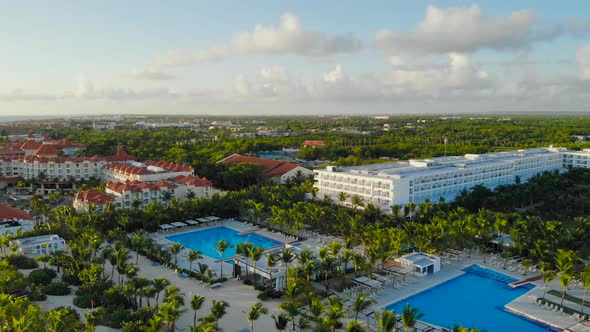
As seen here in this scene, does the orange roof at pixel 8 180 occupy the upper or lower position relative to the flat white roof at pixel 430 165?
lower

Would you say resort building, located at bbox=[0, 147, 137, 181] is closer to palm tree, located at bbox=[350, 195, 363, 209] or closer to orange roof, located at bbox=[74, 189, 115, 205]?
orange roof, located at bbox=[74, 189, 115, 205]

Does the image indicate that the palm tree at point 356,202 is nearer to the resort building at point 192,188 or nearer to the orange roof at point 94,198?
the resort building at point 192,188

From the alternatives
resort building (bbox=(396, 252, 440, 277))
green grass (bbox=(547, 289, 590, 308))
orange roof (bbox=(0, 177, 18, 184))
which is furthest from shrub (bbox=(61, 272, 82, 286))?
orange roof (bbox=(0, 177, 18, 184))

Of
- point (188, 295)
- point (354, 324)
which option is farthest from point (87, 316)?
point (354, 324)

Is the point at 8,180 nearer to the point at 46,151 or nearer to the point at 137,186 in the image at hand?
the point at 46,151

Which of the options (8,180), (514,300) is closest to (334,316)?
(514,300)

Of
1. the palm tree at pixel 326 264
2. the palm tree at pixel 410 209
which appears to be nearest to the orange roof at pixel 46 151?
the palm tree at pixel 410 209
